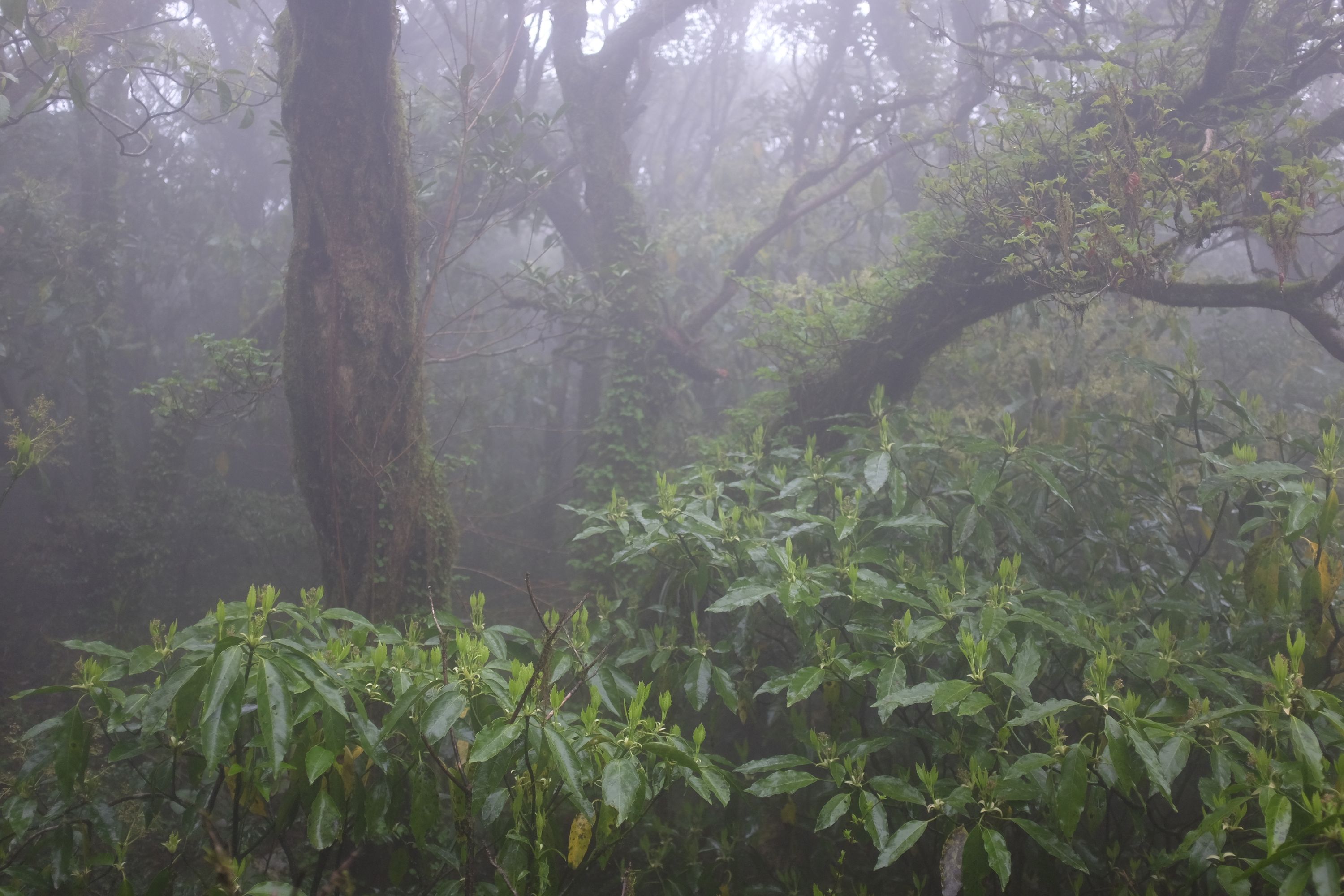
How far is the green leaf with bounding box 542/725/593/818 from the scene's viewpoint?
157 cm

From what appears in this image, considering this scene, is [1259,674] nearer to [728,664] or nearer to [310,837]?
[728,664]

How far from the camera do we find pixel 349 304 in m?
3.86

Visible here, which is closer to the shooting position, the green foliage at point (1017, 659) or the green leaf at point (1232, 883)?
the green leaf at point (1232, 883)

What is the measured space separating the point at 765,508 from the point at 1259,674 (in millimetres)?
2218

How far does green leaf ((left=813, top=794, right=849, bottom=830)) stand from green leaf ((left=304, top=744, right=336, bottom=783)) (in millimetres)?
1062

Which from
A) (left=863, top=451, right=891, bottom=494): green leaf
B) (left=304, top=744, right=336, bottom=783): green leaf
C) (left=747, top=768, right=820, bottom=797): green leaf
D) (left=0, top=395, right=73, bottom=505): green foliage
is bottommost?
(left=747, top=768, right=820, bottom=797): green leaf

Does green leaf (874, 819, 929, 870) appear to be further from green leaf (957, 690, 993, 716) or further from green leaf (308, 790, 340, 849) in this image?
green leaf (308, 790, 340, 849)

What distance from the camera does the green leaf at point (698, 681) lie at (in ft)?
7.79

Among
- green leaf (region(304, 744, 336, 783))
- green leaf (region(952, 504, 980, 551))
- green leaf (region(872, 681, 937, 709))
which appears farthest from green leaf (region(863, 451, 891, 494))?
green leaf (region(304, 744, 336, 783))

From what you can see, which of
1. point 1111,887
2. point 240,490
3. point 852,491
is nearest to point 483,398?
point 240,490

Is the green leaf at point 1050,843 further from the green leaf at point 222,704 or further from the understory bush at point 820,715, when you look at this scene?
the green leaf at point 222,704

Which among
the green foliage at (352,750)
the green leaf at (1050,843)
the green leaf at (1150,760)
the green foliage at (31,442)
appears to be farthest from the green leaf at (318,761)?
the green foliage at (31,442)

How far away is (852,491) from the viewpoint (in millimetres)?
3291

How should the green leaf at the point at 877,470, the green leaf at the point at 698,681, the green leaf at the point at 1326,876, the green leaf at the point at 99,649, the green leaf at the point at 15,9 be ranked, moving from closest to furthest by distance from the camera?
the green leaf at the point at 1326,876
the green leaf at the point at 99,649
the green leaf at the point at 698,681
the green leaf at the point at 877,470
the green leaf at the point at 15,9
